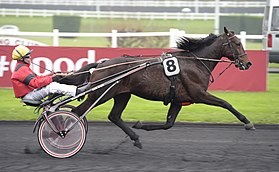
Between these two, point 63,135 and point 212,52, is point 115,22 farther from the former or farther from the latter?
point 63,135

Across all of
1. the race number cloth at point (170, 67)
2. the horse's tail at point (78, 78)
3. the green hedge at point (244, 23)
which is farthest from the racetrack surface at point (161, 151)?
the green hedge at point (244, 23)

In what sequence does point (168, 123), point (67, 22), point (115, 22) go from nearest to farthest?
1. point (168, 123)
2. point (115, 22)
3. point (67, 22)

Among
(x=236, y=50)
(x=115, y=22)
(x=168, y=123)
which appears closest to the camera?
(x=168, y=123)

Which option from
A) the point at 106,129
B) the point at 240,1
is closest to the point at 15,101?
the point at 106,129

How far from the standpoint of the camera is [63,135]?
28.6 feet

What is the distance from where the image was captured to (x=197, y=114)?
1286 cm

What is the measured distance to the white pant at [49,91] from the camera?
8654 mm

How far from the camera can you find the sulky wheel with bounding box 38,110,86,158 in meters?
8.66

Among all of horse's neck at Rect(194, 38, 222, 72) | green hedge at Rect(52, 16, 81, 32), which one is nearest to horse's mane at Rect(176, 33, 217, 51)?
horse's neck at Rect(194, 38, 222, 72)

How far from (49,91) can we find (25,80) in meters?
0.34

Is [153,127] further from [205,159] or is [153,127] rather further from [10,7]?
[10,7]

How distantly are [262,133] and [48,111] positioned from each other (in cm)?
369

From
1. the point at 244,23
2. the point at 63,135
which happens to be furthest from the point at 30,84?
the point at 244,23

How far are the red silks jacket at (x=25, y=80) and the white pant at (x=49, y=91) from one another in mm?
54
